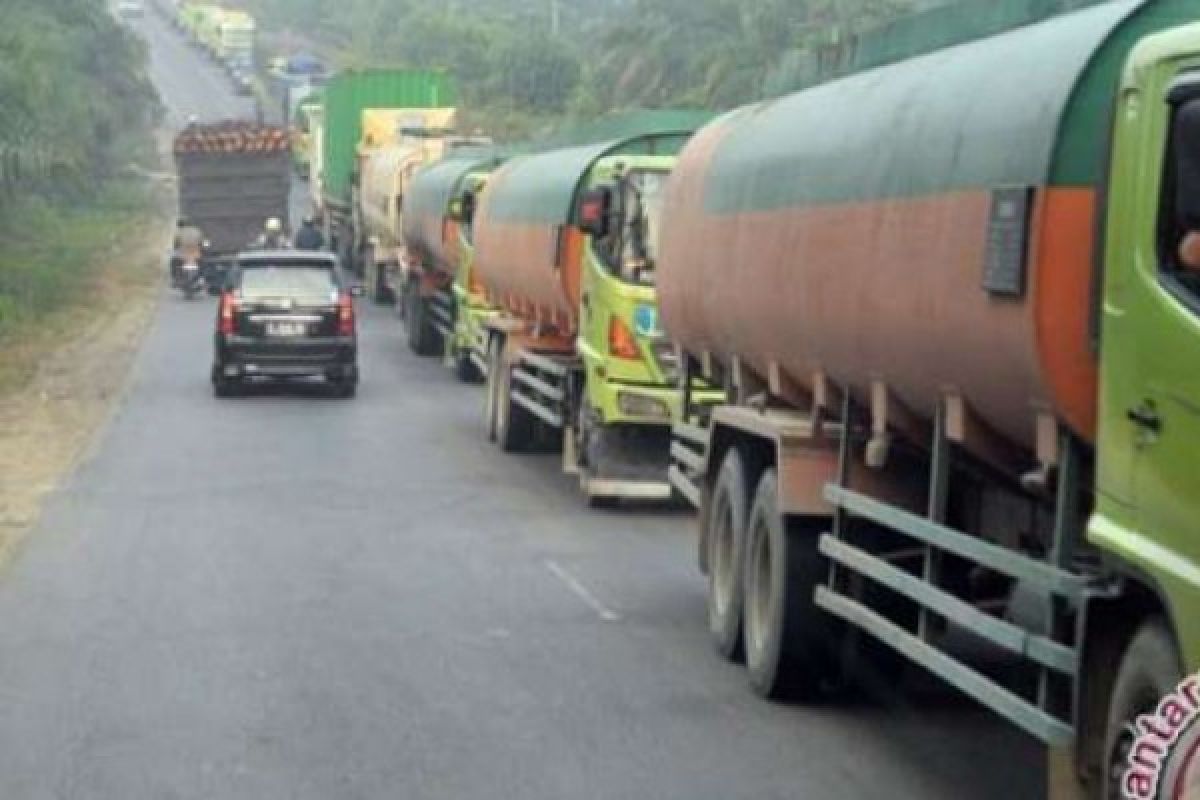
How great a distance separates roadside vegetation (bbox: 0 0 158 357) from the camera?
49344 millimetres

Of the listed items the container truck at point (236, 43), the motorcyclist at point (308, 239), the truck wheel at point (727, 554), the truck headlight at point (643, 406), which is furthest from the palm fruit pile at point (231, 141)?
the container truck at point (236, 43)

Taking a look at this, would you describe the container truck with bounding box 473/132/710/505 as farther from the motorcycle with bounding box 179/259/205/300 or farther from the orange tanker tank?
the motorcycle with bounding box 179/259/205/300

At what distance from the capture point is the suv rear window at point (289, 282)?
106 ft

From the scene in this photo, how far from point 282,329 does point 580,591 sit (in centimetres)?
1564

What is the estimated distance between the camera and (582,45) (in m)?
99.9

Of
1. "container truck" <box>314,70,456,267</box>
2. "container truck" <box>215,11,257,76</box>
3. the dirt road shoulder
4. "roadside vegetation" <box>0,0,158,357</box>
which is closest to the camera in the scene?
the dirt road shoulder

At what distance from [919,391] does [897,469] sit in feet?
4.79

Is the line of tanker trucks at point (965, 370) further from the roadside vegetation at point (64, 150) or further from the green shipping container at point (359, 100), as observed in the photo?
the green shipping container at point (359, 100)

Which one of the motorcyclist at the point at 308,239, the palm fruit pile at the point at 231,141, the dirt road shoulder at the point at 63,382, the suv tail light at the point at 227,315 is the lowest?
the dirt road shoulder at the point at 63,382

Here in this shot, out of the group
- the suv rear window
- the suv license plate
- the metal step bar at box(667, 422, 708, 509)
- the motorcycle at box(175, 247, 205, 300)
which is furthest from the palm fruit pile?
the metal step bar at box(667, 422, 708, 509)

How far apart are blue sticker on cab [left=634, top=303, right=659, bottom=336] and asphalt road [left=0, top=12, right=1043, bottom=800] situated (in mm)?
1424

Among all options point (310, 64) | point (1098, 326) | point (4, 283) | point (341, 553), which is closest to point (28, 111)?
point (4, 283)

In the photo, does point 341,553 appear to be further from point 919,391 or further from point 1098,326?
point 1098,326

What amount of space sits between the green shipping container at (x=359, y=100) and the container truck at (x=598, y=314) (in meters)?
30.0
